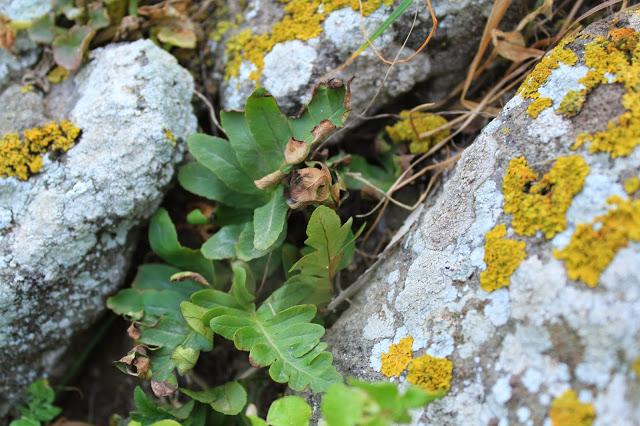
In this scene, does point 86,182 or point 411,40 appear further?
point 411,40

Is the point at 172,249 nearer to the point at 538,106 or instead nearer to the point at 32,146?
the point at 32,146

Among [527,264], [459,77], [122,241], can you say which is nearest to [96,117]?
[122,241]

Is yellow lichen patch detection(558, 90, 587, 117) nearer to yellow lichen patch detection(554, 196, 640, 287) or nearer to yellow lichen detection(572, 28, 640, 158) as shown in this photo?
yellow lichen detection(572, 28, 640, 158)

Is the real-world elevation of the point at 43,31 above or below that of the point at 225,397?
above

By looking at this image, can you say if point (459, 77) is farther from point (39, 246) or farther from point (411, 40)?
point (39, 246)

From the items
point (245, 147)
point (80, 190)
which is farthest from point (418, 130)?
point (80, 190)

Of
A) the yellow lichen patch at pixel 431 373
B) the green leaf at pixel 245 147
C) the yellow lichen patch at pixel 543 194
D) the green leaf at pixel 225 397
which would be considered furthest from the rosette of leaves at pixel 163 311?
the yellow lichen patch at pixel 543 194
